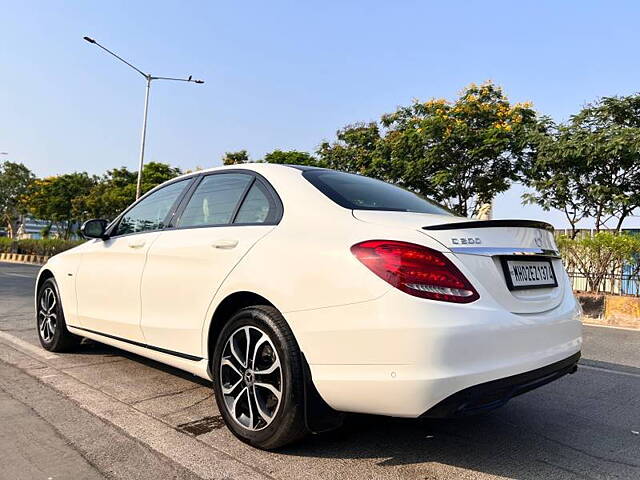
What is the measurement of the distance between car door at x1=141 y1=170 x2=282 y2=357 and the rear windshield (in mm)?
305

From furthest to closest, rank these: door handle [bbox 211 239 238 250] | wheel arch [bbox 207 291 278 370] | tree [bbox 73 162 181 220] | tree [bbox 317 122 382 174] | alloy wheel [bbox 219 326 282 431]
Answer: tree [bbox 73 162 181 220], tree [bbox 317 122 382 174], door handle [bbox 211 239 238 250], wheel arch [bbox 207 291 278 370], alloy wheel [bbox 219 326 282 431]

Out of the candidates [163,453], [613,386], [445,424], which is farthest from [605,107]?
[163,453]

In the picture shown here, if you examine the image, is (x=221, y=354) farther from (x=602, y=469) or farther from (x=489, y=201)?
(x=489, y=201)

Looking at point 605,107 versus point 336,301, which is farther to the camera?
point 605,107

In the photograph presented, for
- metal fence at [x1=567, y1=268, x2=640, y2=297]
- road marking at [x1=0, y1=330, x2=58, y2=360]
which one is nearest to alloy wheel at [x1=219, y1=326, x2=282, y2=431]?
A: road marking at [x1=0, y1=330, x2=58, y2=360]

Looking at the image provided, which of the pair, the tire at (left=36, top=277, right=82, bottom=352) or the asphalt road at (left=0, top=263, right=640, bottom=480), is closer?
the asphalt road at (left=0, top=263, right=640, bottom=480)

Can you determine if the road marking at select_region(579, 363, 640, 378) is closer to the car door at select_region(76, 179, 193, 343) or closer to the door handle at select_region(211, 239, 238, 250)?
the door handle at select_region(211, 239, 238, 250)

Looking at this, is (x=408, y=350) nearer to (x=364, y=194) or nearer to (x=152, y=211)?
(x=364, y=194)

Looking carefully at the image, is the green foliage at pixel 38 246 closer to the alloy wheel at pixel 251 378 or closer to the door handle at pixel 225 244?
the door handle at pixel 225 244

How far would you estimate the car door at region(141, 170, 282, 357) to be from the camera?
287 centimetres

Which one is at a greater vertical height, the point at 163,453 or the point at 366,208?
the point at 366,208

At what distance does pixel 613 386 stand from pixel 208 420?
3122 mm

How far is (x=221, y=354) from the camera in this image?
281 cm

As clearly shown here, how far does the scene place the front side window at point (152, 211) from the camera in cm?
370
